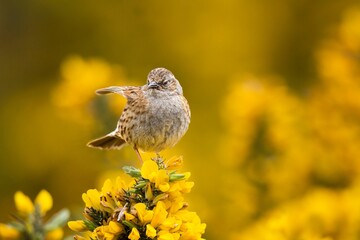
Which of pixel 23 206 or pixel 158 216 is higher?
pixel 23 206

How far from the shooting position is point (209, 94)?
31.8 feet

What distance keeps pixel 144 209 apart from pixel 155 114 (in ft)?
4.87

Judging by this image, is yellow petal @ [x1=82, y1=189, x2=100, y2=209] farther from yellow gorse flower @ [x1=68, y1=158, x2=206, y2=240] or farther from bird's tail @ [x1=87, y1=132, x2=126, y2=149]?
bird's tail @ [x1=87, y1=132, x2=126, y2=149]

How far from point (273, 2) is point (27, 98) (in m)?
2.60

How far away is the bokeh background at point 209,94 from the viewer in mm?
6020

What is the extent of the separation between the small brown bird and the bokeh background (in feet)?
3.32

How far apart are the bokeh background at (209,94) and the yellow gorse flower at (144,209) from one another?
214cm

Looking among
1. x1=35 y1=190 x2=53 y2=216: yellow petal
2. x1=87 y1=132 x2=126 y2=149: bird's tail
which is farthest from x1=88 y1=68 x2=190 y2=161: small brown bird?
x1=35 y1=190 x2=53 y2=216: yellow petal

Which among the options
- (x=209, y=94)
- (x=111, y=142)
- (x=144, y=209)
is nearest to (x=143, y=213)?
(x=144, y=209)

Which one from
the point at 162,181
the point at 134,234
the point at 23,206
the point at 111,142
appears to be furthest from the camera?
the point at 111,142

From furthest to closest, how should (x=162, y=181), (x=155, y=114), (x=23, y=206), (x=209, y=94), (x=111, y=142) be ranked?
1. (x=209, y=94)
2. (x=111, y=142)
3. (x=155, y=114)
4. (x=23, y=206)
5. (x=162, y=181)

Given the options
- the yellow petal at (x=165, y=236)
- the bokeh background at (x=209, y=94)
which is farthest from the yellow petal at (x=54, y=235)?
the bokeh background at (x=209, y=94)

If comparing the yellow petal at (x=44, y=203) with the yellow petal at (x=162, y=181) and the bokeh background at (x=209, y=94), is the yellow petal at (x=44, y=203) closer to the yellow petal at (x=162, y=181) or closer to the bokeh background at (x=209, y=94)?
the yellow petal at (x=162, y=181)

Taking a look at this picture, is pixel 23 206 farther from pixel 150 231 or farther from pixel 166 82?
pixel 166 82
